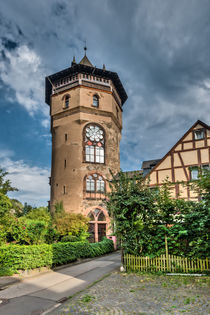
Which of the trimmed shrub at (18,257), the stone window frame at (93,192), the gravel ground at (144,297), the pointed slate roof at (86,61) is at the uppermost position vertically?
the pointed slate roof at (86,61)

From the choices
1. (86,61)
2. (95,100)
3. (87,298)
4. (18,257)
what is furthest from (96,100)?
(87,298)

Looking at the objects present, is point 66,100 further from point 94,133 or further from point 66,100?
point 94,133

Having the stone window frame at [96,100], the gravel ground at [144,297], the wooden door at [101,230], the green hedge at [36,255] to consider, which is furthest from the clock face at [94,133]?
the gravel ground at [144,297]

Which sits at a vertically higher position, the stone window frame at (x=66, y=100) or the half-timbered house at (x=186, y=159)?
the stone window frame at (x=66, y=100)

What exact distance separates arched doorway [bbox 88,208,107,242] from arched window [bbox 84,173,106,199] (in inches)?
63.2

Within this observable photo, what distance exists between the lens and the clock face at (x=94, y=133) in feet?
95.3

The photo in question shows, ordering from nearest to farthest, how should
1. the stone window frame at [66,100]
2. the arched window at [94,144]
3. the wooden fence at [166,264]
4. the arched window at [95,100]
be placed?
the wooden fence at [166,264], the arched window at [94,144], the arched window at [95,100], the stone window frame at [66,100]

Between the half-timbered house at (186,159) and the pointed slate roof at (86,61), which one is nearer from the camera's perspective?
the half-timbered house at (186,159)

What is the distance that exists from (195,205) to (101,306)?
6.73m

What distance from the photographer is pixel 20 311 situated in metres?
6.65

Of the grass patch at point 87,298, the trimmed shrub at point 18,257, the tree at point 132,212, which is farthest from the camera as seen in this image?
the tree at point 132,212

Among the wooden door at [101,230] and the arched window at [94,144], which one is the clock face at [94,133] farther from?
the wooden door at [101,230]

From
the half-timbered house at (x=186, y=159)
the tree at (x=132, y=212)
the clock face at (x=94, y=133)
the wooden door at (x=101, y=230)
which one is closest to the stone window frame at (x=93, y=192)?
the wooden door at (x=101, y=230)

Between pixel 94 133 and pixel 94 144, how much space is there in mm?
1375
